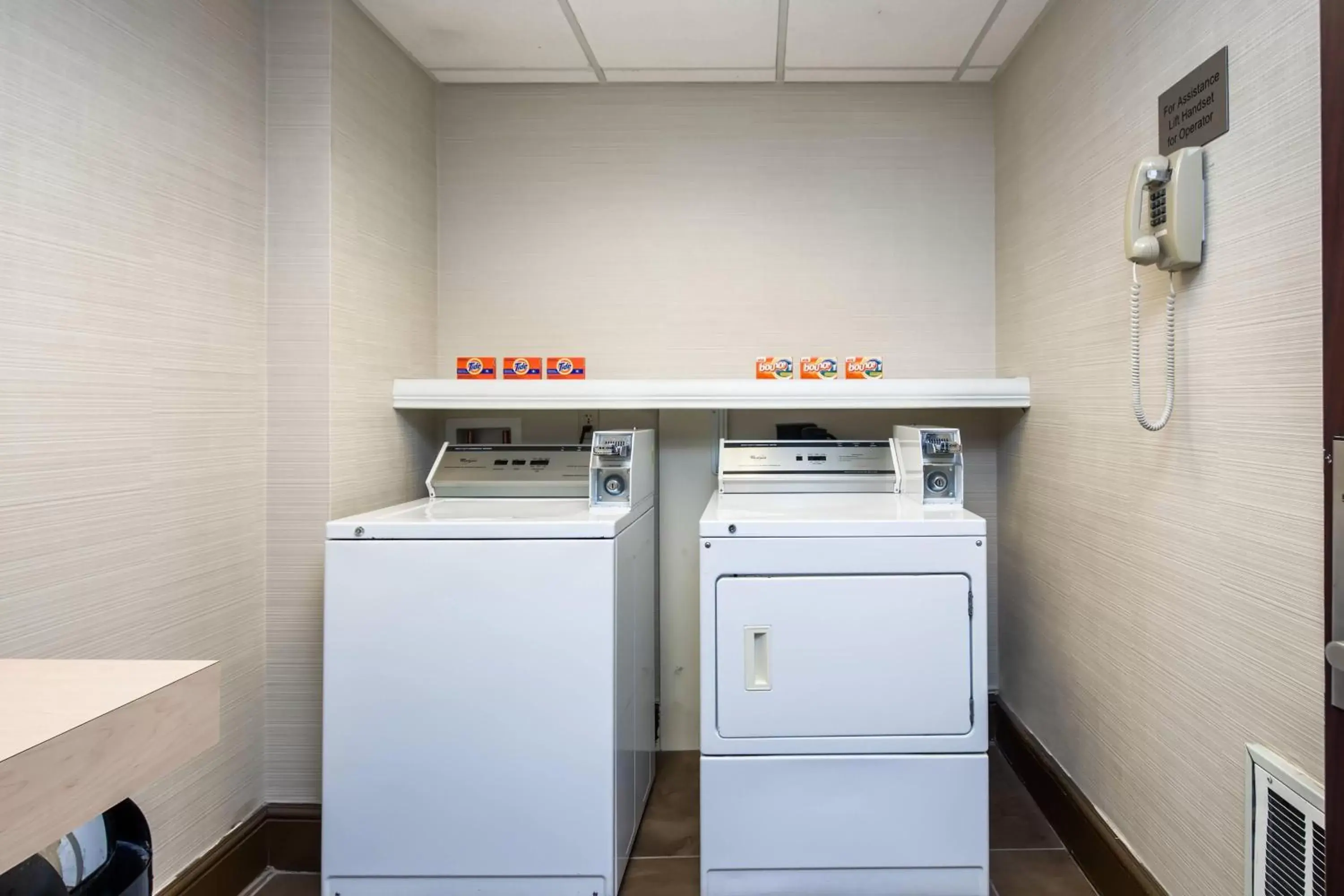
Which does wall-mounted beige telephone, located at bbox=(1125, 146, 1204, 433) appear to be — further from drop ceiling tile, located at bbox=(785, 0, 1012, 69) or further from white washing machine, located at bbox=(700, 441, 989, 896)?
drop ceiling tile, located at bbox=(785, 0, 1012, 69)

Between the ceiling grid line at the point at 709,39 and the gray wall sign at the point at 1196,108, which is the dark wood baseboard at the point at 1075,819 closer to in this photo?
the gray wall sign at the point at 1196,108

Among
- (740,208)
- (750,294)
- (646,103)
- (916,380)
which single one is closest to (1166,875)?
(916,380)

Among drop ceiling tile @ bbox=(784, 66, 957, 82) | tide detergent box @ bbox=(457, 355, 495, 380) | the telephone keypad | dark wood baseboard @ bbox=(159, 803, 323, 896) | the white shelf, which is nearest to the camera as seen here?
the telephone keypad

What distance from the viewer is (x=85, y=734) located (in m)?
0.66

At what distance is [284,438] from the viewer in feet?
5.92

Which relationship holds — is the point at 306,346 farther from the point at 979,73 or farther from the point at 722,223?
the point at 979,73

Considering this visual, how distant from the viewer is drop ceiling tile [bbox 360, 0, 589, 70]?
1.93 m

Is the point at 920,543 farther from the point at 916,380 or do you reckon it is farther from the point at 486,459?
the point at 486,459

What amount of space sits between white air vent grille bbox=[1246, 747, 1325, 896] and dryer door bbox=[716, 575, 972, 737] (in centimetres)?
51

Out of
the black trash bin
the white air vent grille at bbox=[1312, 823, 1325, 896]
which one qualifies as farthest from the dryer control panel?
the black trash bin

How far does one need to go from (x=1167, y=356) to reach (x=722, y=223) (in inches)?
56.5

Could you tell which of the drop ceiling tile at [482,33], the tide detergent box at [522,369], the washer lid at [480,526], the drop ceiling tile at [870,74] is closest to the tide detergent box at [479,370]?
the tide detergent box at [522,369]

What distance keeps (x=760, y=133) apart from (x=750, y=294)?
53cm

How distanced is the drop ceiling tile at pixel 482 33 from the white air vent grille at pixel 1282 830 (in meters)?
2.24
